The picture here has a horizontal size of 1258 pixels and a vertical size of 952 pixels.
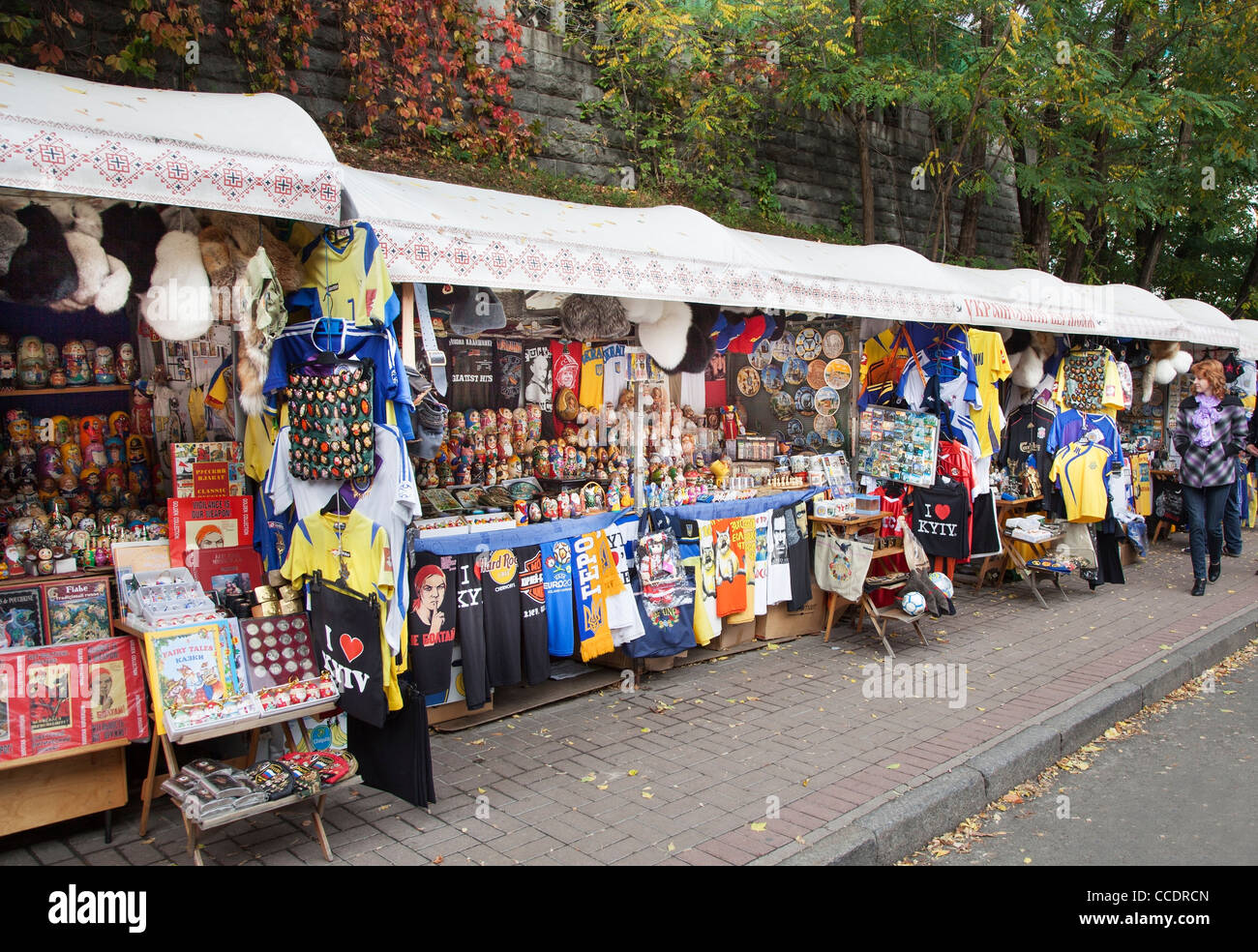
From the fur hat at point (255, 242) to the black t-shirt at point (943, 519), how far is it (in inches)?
229

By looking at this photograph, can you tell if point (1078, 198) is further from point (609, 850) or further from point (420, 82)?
point (609, 850)

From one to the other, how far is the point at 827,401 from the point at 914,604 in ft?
7.13

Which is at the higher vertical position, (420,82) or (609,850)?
(420,82)

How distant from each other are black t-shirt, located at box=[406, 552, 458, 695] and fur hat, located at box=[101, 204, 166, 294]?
205 cm

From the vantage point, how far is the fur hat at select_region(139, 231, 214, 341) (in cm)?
424

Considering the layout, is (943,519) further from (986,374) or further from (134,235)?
(134,235)

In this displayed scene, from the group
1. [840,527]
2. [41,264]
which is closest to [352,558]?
[41,264]

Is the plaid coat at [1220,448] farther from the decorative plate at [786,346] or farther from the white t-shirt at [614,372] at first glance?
the white t-shirt at [614,372]

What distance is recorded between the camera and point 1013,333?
30.8 ft

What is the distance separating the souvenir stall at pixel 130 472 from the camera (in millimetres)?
3893

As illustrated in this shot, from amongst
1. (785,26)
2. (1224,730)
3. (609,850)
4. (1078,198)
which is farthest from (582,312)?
(1078,198)

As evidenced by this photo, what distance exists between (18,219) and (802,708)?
5.12 m

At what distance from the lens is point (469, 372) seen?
6.94m

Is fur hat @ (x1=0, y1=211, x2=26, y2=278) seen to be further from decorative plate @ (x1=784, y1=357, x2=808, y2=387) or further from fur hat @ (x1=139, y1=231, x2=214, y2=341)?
decorative plate @ (x1=784, y1=357, x2=808, y2=387)
